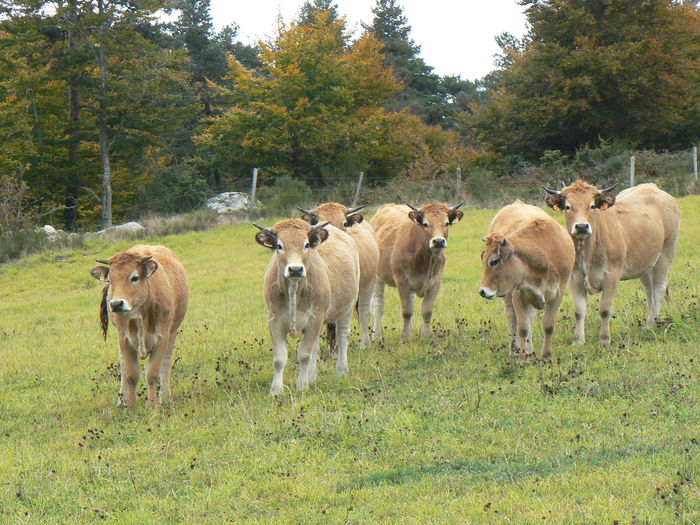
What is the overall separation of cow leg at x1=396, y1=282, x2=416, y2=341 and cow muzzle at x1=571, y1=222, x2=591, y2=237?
295 centimetres

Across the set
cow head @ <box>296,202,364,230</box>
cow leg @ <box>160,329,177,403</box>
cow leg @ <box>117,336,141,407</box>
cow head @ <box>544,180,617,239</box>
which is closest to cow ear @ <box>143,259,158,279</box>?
cow leg @ <box>117,336,141,407</box>

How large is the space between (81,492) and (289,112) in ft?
99.8

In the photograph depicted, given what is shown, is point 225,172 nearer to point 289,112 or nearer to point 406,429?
point 289,112

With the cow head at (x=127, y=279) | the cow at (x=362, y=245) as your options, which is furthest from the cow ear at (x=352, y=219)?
the cow head at (x=127, y=279)

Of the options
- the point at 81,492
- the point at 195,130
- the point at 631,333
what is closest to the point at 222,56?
the point at 195,130

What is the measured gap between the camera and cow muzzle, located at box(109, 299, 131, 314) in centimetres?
893

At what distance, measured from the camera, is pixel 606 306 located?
435 inches

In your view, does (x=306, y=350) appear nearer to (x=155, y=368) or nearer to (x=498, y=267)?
(x=155, y=368)

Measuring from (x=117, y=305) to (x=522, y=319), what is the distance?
510 centimetres

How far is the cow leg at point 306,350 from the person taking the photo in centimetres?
959

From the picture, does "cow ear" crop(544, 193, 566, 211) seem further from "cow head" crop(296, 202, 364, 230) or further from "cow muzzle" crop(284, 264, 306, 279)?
"cow muzzle" crop(284, 264, 306, 279)

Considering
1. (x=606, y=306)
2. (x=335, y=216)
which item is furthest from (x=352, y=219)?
(x=606, y=306)

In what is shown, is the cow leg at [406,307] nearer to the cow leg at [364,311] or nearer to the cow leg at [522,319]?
the cow leg at [364,311]

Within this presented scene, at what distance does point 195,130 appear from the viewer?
41750 mm
